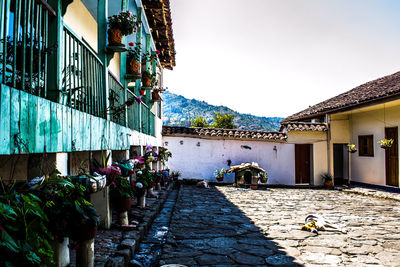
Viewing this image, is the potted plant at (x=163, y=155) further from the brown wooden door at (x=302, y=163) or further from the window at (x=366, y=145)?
the window at (x=366, y=145)

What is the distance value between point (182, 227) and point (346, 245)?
10.6 ft

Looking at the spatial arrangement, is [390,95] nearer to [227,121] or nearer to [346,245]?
[346,245]

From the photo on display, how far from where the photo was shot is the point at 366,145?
16.4m

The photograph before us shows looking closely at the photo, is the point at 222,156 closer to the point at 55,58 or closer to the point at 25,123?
the point at 55,58

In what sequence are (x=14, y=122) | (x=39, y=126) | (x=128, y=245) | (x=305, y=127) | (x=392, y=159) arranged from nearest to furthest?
(x=14, y=122) → (x=39, y=126) → (x=128, y=245) → (x=392, y=159) → (x=305, y=127)

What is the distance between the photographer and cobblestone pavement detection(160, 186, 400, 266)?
16.8ft

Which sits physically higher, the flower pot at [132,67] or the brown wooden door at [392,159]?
the flower pot at [132,67]

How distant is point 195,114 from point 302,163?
57.8 metres

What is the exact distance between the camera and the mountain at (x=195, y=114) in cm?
6440

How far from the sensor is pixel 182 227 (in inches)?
279

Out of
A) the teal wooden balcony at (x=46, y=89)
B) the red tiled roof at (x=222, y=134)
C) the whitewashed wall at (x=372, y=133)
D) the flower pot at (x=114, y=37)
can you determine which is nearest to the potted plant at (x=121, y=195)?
the teal wooden balcony at (x=46, y=89)

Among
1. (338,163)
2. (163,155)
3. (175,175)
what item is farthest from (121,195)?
(338,163)

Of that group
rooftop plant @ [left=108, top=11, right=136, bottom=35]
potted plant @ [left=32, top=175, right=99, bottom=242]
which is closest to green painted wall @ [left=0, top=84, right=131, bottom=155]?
potted plant @ [left=32, top=175, right=99, bottom=242]

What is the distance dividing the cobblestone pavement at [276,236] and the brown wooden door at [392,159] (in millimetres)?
4273
